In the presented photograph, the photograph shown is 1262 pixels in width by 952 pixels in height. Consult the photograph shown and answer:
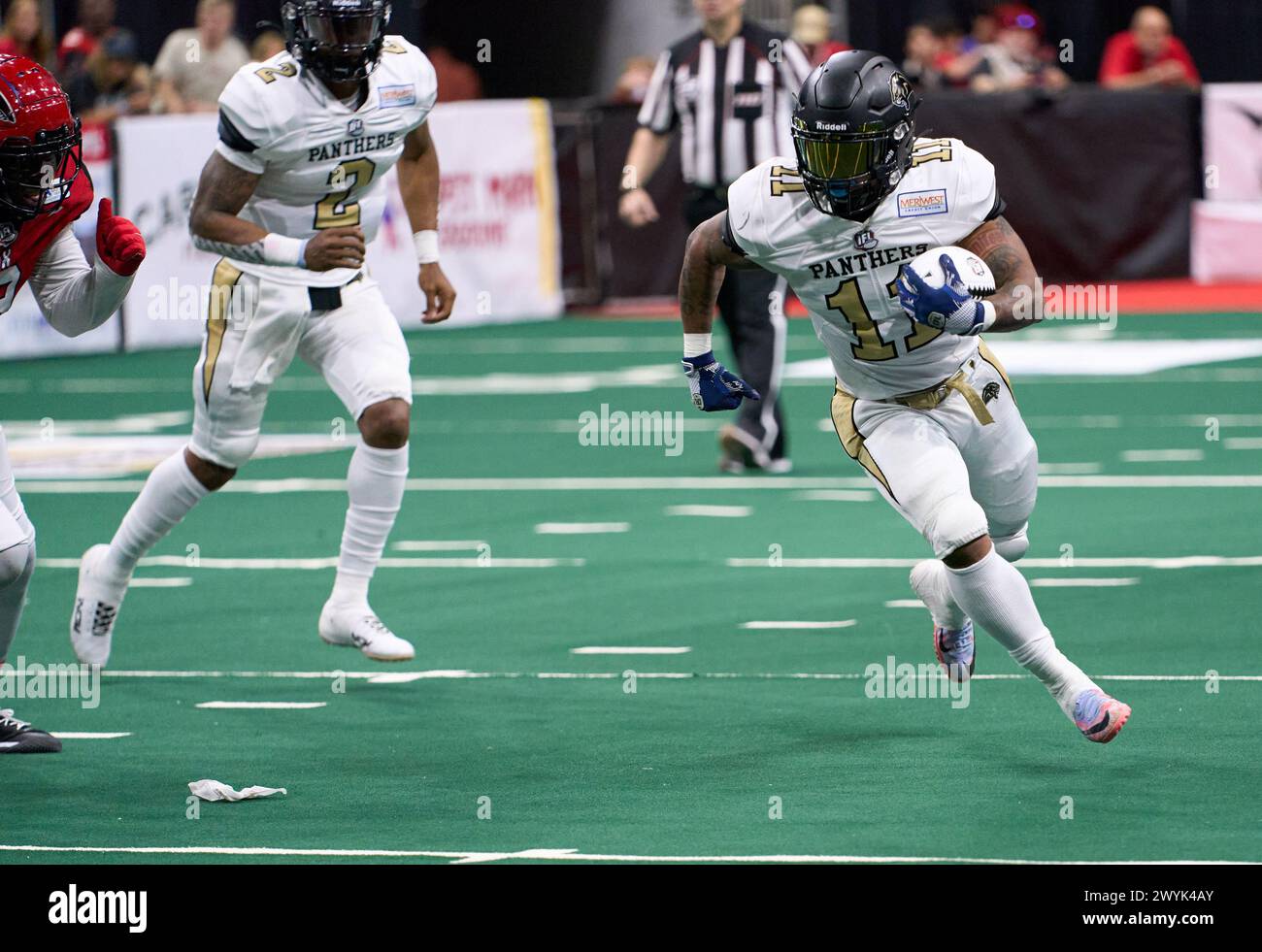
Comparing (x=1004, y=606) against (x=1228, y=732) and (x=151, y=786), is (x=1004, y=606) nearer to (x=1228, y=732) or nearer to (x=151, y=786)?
(x=1228, y=732)

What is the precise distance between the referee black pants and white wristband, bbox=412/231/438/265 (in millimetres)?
3752

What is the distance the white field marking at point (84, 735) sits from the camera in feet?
24.3

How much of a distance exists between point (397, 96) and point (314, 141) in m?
0.37

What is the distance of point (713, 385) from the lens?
718 cm

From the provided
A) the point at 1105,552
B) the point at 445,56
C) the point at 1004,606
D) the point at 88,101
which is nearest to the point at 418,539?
the point at 1105,552

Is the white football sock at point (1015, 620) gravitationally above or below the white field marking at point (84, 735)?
above

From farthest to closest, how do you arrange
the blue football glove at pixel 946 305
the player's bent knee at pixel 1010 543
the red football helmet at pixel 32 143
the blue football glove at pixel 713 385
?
the player's bent knee at pixel 1010 543 → the blue football glove at pixel 713 385 → the red football helmet at pixel 32 143 → the blue football glove at pixel 946 305

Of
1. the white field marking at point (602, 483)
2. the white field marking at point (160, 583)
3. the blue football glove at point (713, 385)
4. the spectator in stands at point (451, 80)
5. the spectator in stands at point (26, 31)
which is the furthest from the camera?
the spectator in stands at point (451, 80)

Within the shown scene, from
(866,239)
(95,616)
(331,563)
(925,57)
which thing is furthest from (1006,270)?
(925,57)

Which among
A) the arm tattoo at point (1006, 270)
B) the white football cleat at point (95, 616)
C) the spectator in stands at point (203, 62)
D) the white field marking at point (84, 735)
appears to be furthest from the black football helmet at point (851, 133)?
the spectator in stands at point (203, 62)

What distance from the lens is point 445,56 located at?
2352cm

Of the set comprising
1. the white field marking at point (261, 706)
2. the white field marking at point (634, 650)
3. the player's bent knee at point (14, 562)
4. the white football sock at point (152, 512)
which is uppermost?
the player's bent knee at point (14, 562)

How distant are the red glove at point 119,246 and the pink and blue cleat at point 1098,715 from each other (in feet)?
9.19

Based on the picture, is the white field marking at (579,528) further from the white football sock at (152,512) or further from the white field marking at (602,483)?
the white football sock at (152,512)
